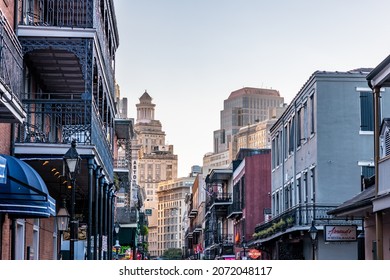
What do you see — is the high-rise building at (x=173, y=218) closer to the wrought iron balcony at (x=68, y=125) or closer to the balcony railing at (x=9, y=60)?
the wrought iron balcony at (x=68, y=125)

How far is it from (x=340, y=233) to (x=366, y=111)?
21.4 feet

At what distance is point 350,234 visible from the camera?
25406 millimetres

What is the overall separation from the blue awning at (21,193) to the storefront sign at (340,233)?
38.2 ft

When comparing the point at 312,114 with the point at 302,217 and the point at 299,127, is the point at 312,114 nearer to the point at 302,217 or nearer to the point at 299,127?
the point at 299,127

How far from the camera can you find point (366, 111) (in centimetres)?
3127

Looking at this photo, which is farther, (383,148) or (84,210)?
(84,210)

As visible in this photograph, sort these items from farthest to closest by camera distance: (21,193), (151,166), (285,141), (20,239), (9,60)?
(151,166)
(285,141)
(20,239)
(21,193)
(9,60)

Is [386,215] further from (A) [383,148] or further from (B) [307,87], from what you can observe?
(B) [307,87]

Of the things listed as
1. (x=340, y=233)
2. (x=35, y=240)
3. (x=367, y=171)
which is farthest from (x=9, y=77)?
(x=367, y=171)

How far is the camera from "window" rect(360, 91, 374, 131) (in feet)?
102

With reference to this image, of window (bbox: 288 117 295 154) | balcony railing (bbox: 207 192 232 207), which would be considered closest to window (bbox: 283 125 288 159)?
window (bbox: 288 117 295 154)

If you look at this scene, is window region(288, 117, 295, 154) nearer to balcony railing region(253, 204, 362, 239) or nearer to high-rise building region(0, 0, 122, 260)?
balcony railing region(253, 204, 362, 239)
